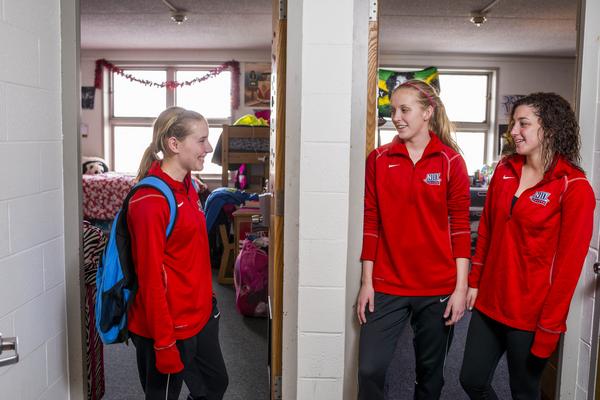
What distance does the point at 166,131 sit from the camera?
1.94 metres

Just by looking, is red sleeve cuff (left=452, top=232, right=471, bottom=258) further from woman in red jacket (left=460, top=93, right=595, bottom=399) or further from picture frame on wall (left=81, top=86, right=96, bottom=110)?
picture frame on wall (left=81, top=86, right=96, bottom=110)

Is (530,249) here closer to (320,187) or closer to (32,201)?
(320,187)

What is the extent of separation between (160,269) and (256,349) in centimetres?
187

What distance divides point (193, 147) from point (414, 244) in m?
0.83

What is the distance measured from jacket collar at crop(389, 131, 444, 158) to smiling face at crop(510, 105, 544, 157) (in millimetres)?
255

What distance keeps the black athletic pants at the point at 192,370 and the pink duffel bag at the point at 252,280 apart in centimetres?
193

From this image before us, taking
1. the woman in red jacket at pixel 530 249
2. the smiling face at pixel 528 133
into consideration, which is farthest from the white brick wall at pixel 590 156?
the smiling face at pixel 528 133

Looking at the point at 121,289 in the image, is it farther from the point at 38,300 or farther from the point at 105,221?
the point at 105,221

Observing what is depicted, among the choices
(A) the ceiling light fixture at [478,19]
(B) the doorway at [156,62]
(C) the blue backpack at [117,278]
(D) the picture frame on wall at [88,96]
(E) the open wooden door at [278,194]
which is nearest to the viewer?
(C) the blue backpack at [117,278]

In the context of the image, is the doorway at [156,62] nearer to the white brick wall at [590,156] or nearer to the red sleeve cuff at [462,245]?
the white brick wall at [590,156]

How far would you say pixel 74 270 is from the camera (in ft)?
6.97

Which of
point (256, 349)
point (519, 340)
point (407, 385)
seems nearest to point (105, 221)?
point (256, 349)

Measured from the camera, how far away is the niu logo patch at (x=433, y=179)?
1.91 m

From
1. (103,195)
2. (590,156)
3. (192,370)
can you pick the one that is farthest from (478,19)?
(192,370)
